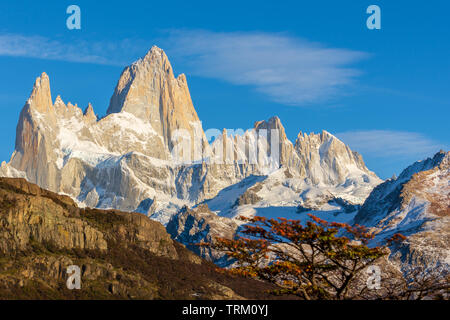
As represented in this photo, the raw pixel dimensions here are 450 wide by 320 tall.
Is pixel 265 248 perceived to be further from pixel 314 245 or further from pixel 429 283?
pixel 429 283

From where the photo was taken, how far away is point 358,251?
5012cm
